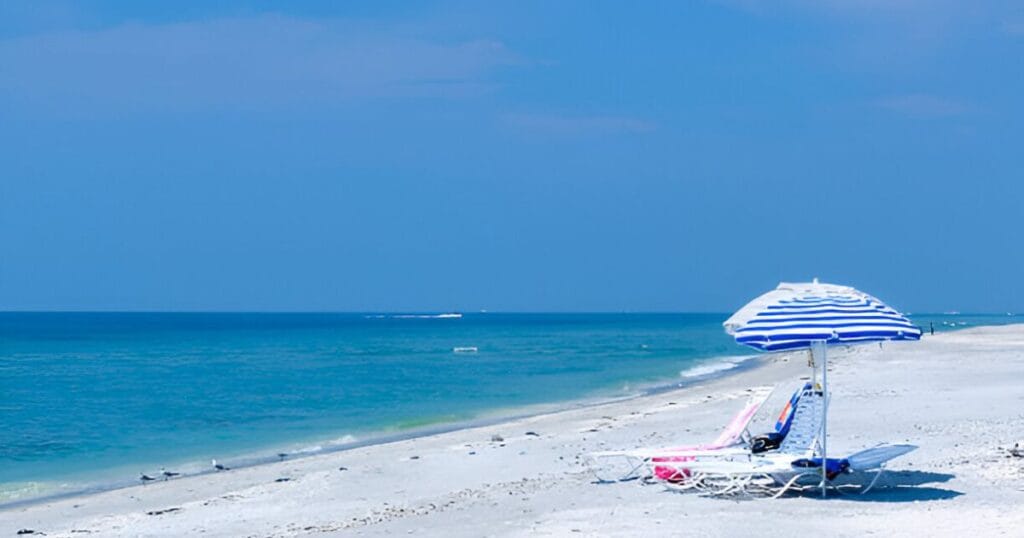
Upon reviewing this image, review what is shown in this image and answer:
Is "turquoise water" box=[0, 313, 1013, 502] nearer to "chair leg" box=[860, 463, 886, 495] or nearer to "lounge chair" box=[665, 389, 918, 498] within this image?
"lounge chair" box=[665, 389, 918, 498]

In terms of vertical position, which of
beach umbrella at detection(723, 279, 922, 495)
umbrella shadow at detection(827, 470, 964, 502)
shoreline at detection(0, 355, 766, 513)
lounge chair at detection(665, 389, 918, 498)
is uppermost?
beach umbrella at detection(723, 279, 922, 495)

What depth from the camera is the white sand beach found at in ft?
34.6

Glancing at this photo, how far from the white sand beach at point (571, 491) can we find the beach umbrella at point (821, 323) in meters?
1.45

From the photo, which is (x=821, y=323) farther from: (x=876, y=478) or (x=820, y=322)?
(x=876, y=478)

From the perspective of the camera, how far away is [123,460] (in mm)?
20812

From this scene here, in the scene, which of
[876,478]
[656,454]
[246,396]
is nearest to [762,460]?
[876,478]

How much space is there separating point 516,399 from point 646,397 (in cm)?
402

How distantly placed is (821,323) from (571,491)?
3.27 metres

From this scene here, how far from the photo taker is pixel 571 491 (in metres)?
12.6

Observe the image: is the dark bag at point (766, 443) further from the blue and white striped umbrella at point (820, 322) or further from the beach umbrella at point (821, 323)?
the blue and white striped umbrella at point (820, 322)

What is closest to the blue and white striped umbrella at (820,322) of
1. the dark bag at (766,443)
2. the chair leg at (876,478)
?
the dark bag at (766,443)

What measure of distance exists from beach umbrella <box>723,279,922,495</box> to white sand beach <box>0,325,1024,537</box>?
1.45 meters

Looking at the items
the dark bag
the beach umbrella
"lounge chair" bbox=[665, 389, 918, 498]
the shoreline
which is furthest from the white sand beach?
the beach umbrella

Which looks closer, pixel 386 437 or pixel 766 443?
pixel 766 443
